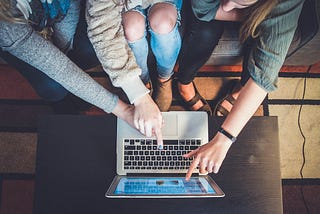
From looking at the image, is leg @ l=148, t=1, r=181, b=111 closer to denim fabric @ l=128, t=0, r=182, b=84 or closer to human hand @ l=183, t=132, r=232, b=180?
denim fabric @ l=128, t=0, r=182, b=84

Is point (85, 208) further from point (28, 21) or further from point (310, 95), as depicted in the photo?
point (310, 95)

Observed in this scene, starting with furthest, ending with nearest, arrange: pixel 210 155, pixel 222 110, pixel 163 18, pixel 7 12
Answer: pixel 222 110 → pixel 163 18 → pixel 210 155 → pixel 7 12

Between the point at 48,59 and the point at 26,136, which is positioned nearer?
the point at 48,59

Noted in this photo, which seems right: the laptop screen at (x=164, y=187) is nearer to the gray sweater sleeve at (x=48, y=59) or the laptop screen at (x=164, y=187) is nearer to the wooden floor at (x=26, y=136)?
the gray sweater sleeve at (x=48, y=59)

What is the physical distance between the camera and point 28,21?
2.70ft

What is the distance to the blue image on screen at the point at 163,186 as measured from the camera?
79cm

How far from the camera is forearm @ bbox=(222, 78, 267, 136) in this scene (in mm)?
890

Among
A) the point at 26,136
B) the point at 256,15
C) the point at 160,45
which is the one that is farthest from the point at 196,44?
the point at 26,136

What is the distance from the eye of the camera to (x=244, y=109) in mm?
905

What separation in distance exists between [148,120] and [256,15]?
419 mm

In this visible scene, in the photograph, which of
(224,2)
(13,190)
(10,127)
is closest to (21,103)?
(10,127)

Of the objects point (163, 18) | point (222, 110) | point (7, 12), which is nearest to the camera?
point (7, 12)

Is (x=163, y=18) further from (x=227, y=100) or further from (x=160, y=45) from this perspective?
(x=227, y=100)

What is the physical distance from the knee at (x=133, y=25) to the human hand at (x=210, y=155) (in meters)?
0.39
